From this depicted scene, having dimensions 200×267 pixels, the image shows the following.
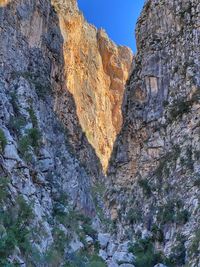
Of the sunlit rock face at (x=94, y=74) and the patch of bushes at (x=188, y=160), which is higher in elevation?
the sunlit rock face at (x=94, y=74)

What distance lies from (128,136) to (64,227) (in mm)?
19297

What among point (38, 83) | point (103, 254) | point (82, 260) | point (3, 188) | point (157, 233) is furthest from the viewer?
point (38, 83)

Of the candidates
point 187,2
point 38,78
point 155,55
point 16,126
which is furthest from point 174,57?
point 16,126

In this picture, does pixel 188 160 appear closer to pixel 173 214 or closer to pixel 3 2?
pixel 173 214

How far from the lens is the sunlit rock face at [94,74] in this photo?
61594mm

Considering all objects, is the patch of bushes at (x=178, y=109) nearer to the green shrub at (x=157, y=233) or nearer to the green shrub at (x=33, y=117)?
the green shrub at (x=157, y=233)

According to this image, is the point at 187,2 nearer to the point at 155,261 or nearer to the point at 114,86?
the point at 155,261

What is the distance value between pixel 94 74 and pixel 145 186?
1772 inches

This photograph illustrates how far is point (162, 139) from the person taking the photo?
3931 centimetres

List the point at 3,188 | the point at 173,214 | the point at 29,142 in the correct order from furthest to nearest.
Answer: the point at 173,214 < the point at 29,142 < the point at 3,188

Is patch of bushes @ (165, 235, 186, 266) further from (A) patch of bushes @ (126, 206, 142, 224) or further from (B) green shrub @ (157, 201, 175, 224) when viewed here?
(A) patch of bushes @ (126, 206, 142, 224)

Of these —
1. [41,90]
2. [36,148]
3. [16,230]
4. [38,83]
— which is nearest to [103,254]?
[36,148]

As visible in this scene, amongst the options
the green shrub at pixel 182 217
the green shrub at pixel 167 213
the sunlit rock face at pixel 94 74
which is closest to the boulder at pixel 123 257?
the green shrub at pixel 182 217

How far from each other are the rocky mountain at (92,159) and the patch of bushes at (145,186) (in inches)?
3.7
